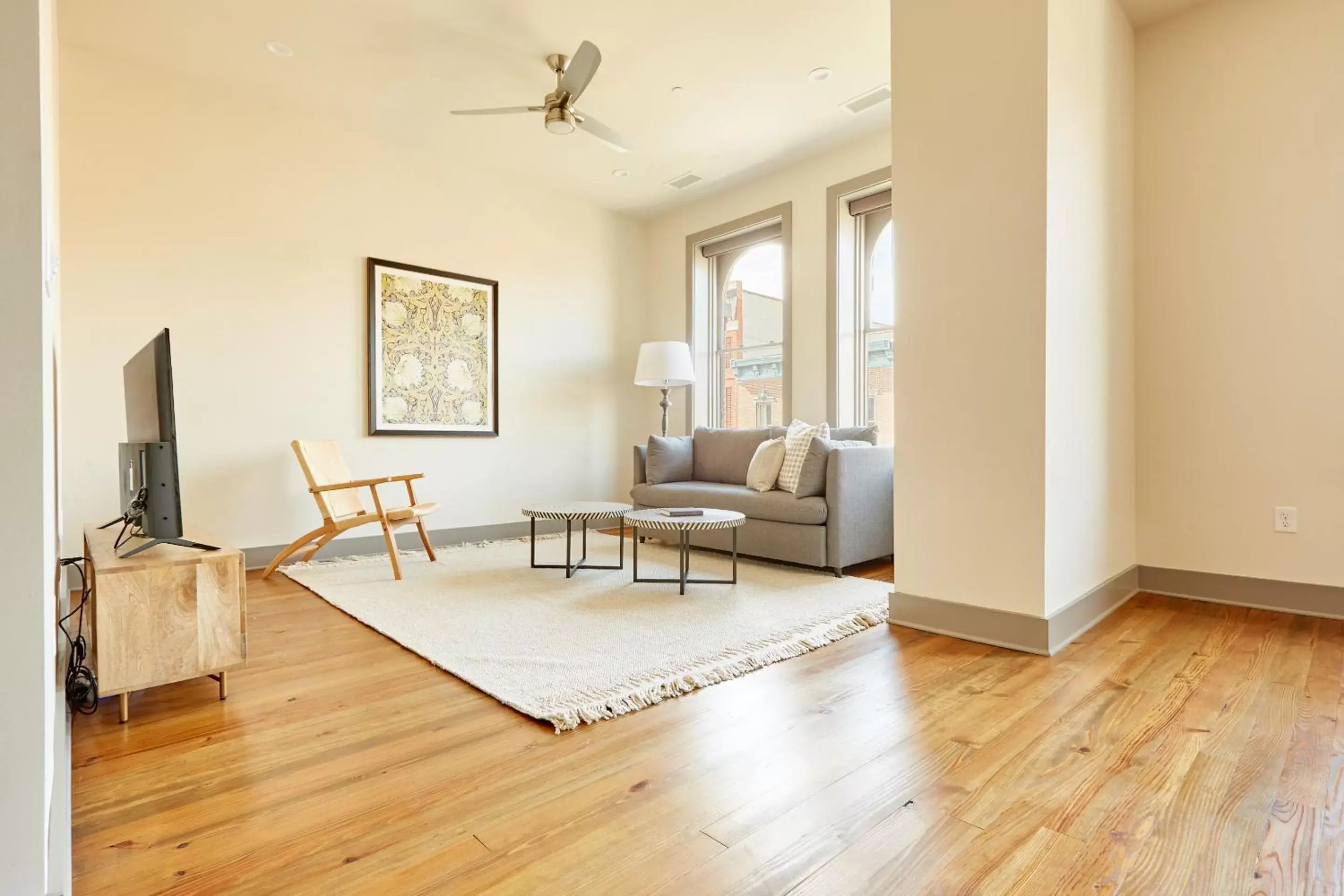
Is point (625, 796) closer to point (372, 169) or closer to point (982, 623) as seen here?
point (982, 623)

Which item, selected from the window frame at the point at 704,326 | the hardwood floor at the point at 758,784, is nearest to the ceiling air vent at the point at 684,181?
the window frame at the point at 704,326

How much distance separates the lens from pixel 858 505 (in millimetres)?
3516

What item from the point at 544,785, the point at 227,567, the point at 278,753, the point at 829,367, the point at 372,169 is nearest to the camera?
the point at 544,785

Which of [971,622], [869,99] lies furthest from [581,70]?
[971,622]

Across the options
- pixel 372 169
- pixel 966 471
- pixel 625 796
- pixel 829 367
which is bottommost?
pixel 625 796

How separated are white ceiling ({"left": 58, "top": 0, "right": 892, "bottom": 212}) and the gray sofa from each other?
6.58 ft

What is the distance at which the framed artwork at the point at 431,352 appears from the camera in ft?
13.9

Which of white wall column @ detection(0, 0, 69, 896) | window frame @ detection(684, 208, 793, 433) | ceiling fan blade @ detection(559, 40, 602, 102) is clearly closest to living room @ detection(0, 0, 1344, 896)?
white wall column @ detection(0, 0, 69, 896)

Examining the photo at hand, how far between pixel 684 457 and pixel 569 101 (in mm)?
2426

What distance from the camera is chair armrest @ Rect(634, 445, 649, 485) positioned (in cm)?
471

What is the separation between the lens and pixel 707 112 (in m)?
3.92

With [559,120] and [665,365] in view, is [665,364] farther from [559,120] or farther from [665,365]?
[559,120]

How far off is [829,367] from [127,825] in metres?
4.10

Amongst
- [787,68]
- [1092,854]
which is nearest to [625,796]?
[1092,854]
